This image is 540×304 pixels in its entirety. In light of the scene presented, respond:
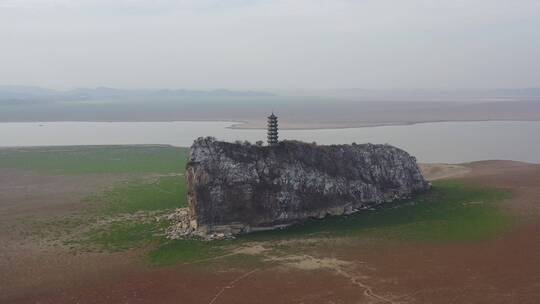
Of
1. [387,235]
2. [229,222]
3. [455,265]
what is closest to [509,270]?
[455,265]

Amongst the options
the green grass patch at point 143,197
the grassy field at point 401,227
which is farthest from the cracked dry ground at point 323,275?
the green grass patch at point 143,197

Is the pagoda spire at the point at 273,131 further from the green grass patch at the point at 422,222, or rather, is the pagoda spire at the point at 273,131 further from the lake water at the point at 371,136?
the lake water at the point at 371,136

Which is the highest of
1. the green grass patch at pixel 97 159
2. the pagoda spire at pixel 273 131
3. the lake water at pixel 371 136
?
the pagoda spire at pixel 273 131

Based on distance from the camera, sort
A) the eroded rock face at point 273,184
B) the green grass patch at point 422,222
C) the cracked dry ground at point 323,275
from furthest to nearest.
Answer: the eroded rock face at point 273,184 < the green grass patch at point 422,222 < the cracked dry ground at point 323,275

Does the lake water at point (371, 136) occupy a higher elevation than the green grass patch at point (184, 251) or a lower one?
higher

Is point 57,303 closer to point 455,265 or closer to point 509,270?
point 455,265
